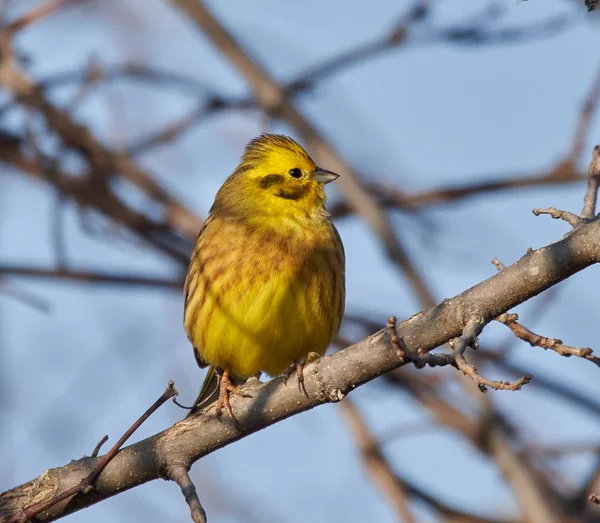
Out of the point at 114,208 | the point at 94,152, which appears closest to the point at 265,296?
the point at 114,208

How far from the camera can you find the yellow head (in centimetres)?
475

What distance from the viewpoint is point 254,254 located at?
14.0 feet

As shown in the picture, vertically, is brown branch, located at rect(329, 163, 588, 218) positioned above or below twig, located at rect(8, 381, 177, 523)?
above

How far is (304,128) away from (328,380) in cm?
288

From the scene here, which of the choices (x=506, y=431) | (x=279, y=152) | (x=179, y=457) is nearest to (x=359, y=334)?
(x=506, y=431)

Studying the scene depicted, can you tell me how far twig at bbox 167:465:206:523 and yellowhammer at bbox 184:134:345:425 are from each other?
700 millimetres

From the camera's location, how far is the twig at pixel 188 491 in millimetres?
2727

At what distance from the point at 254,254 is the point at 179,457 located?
1.31 m

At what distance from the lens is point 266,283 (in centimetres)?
414

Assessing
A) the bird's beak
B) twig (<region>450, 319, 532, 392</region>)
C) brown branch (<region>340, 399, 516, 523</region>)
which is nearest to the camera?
twig (<region>450, 319, 532, 392</region>)

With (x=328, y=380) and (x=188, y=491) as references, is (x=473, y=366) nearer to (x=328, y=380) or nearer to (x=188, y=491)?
(x=328, y=380)

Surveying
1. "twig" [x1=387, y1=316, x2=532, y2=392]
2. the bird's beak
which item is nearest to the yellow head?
the bird's beak

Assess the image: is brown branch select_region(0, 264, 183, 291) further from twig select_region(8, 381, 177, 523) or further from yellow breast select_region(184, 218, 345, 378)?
twig select_region(8, 381, 177, 523)

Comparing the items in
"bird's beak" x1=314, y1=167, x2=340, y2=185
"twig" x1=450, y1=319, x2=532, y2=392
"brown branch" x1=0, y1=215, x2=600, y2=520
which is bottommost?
"twig" x1=450, y1=319, x2=532, y2=392
